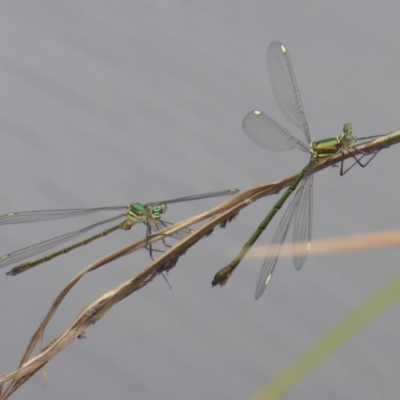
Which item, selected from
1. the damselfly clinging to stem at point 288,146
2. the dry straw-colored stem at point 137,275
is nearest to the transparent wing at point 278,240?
the damselfly clinging to stem at point 288,146

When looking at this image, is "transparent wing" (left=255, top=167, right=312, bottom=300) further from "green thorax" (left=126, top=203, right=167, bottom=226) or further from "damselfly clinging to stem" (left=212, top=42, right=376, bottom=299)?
"green thorax" (left=126, top=203, right=167, bottom=226)

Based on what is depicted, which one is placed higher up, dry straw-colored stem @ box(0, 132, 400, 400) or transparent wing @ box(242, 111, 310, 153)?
Result: transparent wing @ box(242, 111, 310, 153)

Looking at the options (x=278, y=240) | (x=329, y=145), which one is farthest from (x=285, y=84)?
(x=278, y=240)

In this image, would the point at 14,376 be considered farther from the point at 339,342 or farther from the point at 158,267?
the point at 339,342

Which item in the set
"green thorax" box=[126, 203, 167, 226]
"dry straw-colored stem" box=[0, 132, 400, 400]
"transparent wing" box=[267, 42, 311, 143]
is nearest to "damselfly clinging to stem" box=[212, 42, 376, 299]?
"transparent wing" box=[267, 42, 311, 143]

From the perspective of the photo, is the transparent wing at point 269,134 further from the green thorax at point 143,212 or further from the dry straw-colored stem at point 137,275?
the dry straw-colored stem at point 137,275

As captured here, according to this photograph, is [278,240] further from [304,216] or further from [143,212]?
[143,212]

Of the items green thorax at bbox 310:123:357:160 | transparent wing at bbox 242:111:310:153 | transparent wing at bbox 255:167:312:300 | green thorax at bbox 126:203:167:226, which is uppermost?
green thorax at bbox 126:203:167:226
